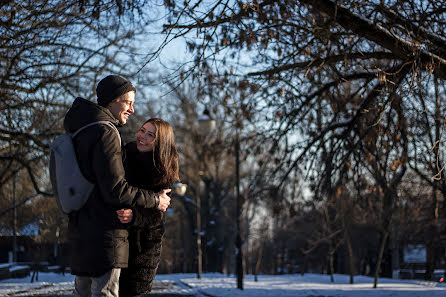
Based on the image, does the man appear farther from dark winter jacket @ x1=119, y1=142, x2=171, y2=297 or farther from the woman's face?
the woman's face

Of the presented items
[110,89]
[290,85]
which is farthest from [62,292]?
[110,89]

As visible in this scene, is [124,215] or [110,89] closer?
[124,215]

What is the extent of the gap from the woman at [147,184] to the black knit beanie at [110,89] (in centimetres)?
→ 28

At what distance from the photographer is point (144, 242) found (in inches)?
166

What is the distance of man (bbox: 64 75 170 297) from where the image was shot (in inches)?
151

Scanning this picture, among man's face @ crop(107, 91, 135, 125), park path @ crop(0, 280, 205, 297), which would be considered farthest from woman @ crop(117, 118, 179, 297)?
park path @ crop(0, 280, 205, 297)

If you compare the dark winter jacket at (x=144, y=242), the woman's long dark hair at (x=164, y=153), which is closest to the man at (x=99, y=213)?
the dark winter jacket at (x=144, y=242)

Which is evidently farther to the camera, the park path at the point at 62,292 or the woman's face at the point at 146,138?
the park path at the point at 62,292

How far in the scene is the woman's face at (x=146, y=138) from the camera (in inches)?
→ 171

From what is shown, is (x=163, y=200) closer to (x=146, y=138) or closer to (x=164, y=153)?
(x=164, y=153)

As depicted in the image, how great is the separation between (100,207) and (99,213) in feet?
0.12

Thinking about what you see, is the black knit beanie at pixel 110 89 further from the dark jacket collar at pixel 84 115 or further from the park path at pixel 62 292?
the park path at pixel 62 292

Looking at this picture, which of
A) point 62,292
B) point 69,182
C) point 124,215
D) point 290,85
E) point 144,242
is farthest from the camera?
point 62,292

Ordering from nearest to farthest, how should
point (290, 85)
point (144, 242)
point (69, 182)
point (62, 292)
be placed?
point (69, 182)
point (144, 242)
point (290, 85)
point (62, 292)
